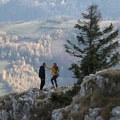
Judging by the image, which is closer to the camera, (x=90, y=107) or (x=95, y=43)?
(x=90, y=107)

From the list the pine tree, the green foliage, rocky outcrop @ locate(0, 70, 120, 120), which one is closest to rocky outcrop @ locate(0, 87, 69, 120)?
rocky outcrop @ locate(0, 70, 120, 120)

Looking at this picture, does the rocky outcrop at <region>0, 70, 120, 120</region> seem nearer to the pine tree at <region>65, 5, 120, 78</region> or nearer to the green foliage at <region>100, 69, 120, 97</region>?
the green foliage at <region>100, 69, 120, 97</region>

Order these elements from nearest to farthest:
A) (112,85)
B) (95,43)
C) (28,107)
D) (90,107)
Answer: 1. (90,107)
2. (112,85)
3. (28,107)
4. (95,43)

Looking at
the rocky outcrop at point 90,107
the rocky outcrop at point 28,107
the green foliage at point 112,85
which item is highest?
the green foliage at point 112,85

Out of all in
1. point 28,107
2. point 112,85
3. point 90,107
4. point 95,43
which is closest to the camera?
point 90,107

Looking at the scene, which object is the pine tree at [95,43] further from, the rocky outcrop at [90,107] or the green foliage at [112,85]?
the green foliage at [112,85]

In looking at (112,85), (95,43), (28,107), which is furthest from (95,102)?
(95,43)

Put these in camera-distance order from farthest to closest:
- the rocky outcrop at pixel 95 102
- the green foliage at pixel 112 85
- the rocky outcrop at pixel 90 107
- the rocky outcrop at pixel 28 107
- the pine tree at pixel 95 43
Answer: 1. the pine tree at pixel 95 43
2. the rocky outcrop at pixel 28 107
3. the green foliage at pixel 112 85
4. the rocky outcrop at pixel 95 102
5. the rocky outcrop at pixel 90 107

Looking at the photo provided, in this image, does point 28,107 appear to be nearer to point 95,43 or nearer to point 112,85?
point 95,43

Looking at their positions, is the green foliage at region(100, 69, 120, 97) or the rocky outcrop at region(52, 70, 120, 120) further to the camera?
the green foliage at region(100, 69, 120, 97)

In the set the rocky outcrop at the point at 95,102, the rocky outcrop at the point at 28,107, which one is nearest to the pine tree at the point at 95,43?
the rocky outcrop at the point at 28,107

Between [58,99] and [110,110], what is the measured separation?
13.1 meters

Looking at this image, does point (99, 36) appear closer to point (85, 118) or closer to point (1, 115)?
point (1, 115)

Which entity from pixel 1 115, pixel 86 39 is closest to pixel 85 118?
pixel 1 115
